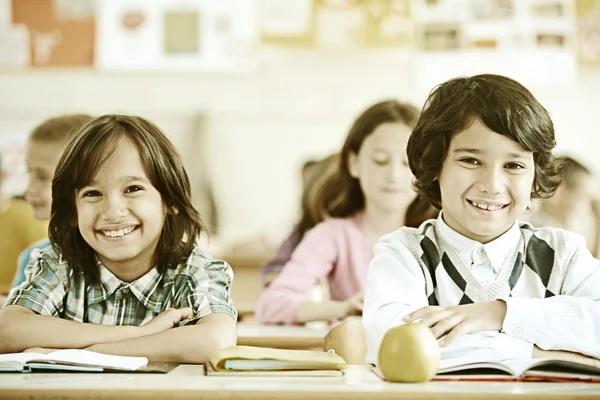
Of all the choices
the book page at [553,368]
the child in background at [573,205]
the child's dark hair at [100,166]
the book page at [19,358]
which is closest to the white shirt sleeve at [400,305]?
the book page at [553,368]

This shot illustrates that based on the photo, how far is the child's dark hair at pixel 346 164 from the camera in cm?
262

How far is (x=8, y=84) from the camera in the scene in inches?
211

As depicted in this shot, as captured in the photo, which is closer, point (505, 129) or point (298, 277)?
point (505, 129)

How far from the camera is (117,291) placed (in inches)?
70.1

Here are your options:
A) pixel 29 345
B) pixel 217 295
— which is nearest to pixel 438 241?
pixel 217 295

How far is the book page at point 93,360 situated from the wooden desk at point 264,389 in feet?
0.23

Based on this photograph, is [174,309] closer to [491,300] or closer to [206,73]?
[491,300]

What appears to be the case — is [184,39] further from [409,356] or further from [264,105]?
[409,356]

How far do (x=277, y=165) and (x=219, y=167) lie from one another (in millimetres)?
346

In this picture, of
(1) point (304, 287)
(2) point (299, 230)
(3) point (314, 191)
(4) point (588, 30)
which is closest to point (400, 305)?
(1) point (304, 287)

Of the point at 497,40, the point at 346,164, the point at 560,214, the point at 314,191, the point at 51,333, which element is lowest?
the point at 560,214

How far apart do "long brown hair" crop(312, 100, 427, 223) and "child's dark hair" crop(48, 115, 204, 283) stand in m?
0.90

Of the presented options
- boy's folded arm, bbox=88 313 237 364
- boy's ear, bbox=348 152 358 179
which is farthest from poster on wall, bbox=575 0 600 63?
boy's folded arm, bbox=88 313 237 364

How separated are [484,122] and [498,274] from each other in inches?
11.1
